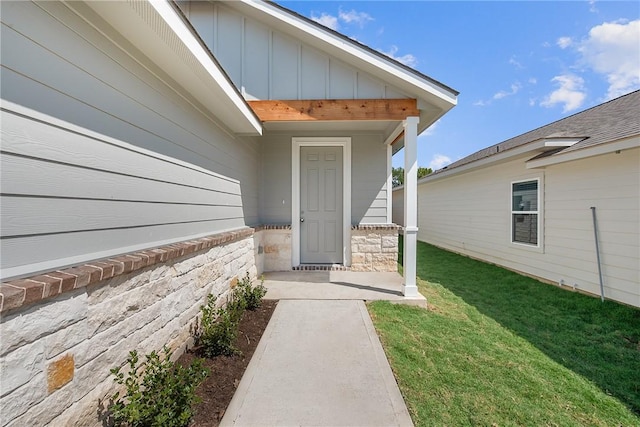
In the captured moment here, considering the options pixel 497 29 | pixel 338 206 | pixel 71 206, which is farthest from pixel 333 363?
pixel 497 29

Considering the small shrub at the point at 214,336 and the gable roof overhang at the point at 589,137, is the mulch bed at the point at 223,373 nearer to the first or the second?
the small shrub at the point at 214,336

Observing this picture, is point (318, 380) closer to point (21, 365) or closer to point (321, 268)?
point (21, 365)

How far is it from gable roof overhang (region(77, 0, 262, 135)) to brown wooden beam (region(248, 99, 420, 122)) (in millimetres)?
1072

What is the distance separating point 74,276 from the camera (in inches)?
53.4

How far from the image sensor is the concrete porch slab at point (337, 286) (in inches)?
165

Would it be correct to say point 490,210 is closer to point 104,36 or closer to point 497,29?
point 497,29

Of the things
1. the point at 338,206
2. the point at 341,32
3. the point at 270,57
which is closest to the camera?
the point at 341,32

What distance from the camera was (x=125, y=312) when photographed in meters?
1.80

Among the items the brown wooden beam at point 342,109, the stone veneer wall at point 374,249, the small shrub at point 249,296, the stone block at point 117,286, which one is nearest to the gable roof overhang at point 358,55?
the brown wooden beam at point 342,109

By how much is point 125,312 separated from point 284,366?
4.65ft

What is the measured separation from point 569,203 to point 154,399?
678cm

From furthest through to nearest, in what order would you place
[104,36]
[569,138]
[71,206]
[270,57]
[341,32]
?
[569,138]
[270,57]
[341,32]
[104,36]
[71,206]

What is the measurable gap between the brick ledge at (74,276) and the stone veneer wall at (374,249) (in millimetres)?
3782

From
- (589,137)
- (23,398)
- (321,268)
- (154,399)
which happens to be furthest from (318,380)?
(589,137)
